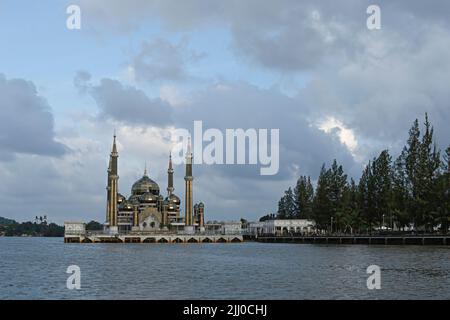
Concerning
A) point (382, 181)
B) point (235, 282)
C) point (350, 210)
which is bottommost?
point (235, 282)

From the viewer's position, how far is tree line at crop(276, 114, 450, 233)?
408 feet

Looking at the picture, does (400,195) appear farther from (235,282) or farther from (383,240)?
(235,282)

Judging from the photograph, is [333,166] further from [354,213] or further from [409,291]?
[409,291]

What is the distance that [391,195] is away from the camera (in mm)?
136750
